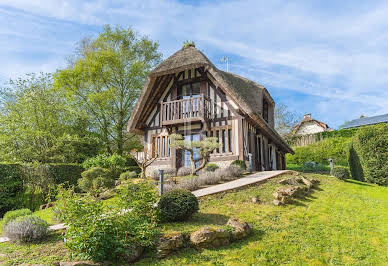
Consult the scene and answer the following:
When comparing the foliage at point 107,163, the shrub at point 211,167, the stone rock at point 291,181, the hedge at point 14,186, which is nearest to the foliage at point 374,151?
the stone rock at point 291,181

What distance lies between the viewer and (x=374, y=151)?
1308cm

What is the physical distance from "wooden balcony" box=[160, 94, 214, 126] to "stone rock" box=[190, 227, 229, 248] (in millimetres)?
8960

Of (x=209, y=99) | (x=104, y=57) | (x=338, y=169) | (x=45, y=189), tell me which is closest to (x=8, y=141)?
(x=45, y=189)

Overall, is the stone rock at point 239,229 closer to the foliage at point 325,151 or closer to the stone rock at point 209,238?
the stone rock at point 209,238

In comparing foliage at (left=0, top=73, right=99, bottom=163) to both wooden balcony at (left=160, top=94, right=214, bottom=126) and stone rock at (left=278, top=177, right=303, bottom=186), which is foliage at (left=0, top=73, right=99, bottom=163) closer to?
wooden balcony at (left=160, top=94, right=214, bottom=126)

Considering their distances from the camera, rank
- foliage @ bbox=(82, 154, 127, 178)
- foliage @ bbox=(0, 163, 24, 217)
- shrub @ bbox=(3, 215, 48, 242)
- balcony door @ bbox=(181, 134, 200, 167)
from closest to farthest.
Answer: shrub @ bbox=(3, 215, 48, 242), foliage @ bbox=(0, 163, 24, 217), foliage @ bbox=(82, 154, 127, 178), balcony door @ bbox=(181, 134, 200, 167)

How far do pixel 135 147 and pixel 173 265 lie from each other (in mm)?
18639

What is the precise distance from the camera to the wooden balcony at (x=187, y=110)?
15.1m

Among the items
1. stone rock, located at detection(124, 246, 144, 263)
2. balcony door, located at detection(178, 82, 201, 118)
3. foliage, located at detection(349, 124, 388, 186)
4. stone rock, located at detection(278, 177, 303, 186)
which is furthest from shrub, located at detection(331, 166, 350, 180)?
stone rock, located at detection(124, 246, 144, 263)

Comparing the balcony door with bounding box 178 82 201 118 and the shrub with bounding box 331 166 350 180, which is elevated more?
the balcony door with bounding box 178 82 201 118

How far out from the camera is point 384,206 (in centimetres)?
980

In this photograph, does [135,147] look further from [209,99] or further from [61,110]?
[209,99]

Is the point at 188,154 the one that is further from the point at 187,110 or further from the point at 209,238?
the point at 209,238

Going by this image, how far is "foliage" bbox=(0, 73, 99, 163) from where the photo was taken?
1766 cm
